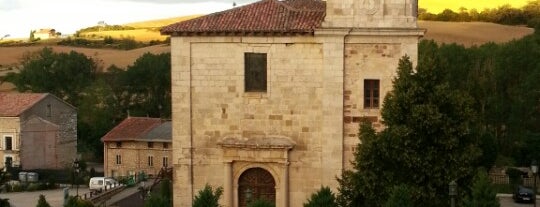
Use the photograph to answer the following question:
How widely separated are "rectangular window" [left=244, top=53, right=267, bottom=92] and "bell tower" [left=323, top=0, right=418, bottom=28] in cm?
238

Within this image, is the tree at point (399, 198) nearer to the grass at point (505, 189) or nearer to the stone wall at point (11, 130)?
the grass at point (505, 189)

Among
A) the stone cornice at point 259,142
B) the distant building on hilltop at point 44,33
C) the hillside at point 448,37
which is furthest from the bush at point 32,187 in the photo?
the distant building on hilltop at point 44,33

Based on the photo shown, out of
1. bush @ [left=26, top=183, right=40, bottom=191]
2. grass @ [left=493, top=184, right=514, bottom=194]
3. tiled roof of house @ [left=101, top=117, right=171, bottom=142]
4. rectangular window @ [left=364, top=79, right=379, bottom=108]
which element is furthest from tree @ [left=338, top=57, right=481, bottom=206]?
tiled roof of house @ [left=101, top=117, right=171, bottom=142]

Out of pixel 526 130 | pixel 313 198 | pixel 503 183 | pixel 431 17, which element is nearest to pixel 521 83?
pixel 526 130

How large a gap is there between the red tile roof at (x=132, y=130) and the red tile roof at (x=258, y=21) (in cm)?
2775

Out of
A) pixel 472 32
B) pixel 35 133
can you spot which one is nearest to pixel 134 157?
pixel 35 133

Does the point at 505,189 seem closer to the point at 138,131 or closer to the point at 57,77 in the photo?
the point at 138,131

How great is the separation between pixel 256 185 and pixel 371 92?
187 inches

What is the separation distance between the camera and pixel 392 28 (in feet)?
78.1

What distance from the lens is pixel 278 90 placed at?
24.7m

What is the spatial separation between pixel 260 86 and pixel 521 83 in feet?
76.1

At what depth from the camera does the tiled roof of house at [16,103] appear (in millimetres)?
52281

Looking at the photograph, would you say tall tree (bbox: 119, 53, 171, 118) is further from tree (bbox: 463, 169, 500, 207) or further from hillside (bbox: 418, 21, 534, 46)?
tree (bbox: 463, 169, 500, 207)

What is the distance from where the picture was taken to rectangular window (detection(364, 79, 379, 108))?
79.4 ft
